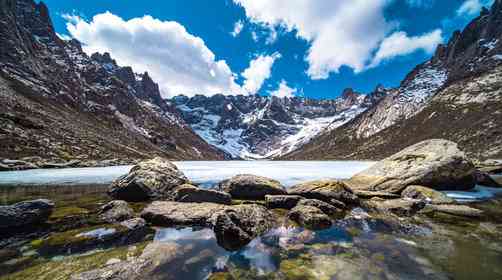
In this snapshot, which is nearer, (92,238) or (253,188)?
(92,238)

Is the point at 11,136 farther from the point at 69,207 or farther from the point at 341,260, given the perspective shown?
the point at 341,260

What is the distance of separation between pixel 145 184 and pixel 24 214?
24.4 ft

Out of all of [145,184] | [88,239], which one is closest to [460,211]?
[88,239]

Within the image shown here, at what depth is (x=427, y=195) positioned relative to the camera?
1641 centimetres

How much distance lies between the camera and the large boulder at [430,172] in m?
19.9

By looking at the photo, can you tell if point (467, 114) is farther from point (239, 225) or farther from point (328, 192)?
point (239, 225)

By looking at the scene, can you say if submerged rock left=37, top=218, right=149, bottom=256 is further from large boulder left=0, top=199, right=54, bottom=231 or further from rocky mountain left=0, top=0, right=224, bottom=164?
rocky mountain left=0, top=0, right=224, bottom=164

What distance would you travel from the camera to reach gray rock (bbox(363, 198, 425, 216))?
13.7 meters

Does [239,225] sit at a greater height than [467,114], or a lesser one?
lesser

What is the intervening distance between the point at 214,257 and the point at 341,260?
4454mm

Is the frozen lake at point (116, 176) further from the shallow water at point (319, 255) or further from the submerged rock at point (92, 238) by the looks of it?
the submerged rock at point (92, 238)

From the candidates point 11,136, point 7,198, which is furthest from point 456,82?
point 11,136

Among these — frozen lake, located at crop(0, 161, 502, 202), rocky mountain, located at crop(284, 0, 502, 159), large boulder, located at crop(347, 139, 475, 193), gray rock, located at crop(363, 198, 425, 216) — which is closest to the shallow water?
gray rock, located at crop(363, 198, 425, 216)

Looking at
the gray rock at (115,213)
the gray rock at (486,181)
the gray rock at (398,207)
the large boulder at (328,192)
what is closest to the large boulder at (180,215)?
the gray rock at (115,213)
